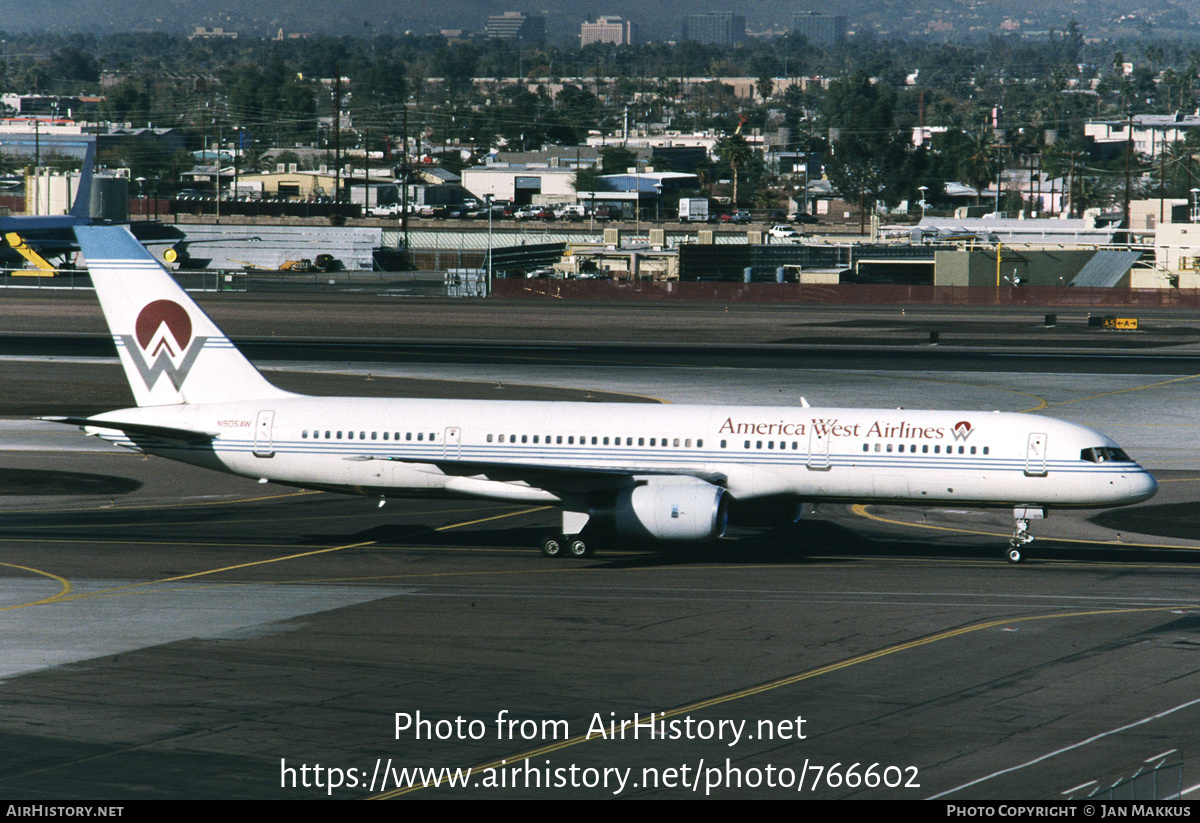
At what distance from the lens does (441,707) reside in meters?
25.4

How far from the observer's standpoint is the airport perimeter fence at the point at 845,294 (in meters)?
139

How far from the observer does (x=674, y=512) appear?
38125 mm

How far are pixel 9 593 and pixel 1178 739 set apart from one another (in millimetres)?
28040

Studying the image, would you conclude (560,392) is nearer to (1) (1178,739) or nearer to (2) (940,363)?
(2) (940,363)

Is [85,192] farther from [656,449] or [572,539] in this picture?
[656,449]

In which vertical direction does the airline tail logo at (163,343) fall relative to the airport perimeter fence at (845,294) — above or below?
above

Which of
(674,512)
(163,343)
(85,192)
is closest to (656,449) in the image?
(674,512)

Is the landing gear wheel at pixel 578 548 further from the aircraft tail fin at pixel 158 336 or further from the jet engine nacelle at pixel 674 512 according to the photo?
the aircraft tail fin at pixel 158 336

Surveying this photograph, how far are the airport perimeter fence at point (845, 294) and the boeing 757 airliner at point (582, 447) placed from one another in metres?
100

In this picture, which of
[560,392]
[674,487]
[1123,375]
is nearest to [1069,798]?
[674,487]

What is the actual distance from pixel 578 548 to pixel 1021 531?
13.1m

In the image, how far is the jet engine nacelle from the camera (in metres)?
37.9

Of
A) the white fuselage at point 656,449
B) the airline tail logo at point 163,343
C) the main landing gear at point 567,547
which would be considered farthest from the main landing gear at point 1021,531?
the airline tail logo at point 163,343

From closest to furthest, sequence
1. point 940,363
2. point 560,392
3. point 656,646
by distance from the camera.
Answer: point 656,646, point 560,392, point 940,363
